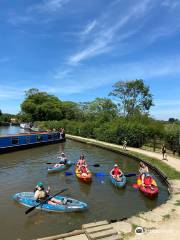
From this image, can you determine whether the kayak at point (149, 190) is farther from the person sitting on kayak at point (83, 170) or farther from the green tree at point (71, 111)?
the green tree at point (71, 111)

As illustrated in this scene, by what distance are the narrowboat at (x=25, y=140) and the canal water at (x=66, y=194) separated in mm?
6411

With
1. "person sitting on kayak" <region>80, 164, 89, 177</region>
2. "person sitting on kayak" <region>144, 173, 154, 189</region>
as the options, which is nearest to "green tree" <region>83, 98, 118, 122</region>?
"person sitting on kayak" <region>80, 164, 89, 177</region>

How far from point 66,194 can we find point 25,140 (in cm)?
2499

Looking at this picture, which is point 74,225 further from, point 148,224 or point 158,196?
point 158,196

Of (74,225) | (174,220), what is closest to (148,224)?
(174,220)

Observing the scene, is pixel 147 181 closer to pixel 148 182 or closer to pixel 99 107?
pixel 148 182

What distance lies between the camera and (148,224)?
12.6m

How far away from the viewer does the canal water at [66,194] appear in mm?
14078

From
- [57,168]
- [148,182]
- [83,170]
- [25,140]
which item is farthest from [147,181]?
[25,140]

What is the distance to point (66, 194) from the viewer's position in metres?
19.6

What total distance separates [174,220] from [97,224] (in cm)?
377

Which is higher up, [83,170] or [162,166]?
[162,166]

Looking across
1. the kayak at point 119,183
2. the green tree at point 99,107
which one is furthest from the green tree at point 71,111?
the kayak at point 119,183

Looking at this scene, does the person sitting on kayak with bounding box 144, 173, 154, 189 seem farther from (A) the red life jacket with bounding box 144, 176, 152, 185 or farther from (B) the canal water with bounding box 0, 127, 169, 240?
(B) the canal water with bounding box 0, 127, 169, 240
